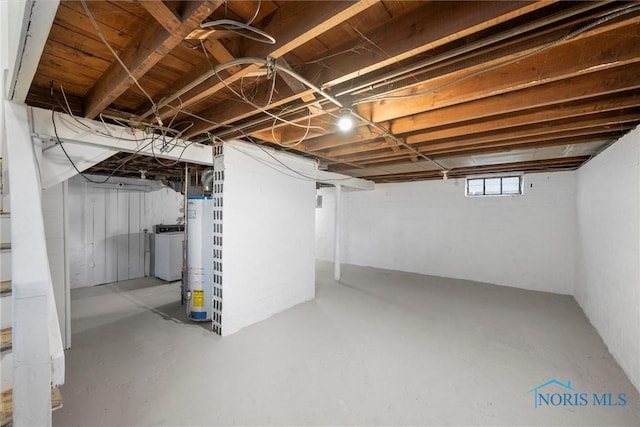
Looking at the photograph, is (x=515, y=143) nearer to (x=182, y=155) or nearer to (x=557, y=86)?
(x=557, y=86)

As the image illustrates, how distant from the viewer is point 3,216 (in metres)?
1.40

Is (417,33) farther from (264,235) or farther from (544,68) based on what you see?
(264,235)

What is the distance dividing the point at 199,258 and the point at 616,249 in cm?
413

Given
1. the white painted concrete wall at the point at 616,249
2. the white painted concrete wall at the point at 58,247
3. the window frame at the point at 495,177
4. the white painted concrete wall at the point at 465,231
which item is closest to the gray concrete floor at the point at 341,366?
the white painted concrete wall at the point at 616,249

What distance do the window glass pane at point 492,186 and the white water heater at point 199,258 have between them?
4758mm

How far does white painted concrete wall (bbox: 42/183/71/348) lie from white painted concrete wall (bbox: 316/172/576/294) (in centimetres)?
501

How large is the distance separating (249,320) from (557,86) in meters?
3.30

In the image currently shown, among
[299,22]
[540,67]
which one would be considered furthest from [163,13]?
[540,67]

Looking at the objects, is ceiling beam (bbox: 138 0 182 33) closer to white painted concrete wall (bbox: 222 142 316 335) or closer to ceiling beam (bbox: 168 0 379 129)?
ceiling beam (bbox: 168 0 379 129)

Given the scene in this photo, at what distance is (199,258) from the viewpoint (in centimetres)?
307

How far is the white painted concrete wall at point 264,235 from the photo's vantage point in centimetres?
272

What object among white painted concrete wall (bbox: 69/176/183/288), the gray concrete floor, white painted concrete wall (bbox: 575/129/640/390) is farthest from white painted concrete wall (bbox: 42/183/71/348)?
white painted concrete wall (bbox: 575/129/640/390)

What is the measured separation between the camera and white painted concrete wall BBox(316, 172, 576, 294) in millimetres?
4230

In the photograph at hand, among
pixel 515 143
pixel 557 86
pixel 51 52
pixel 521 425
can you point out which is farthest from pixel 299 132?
pixel 521 425
